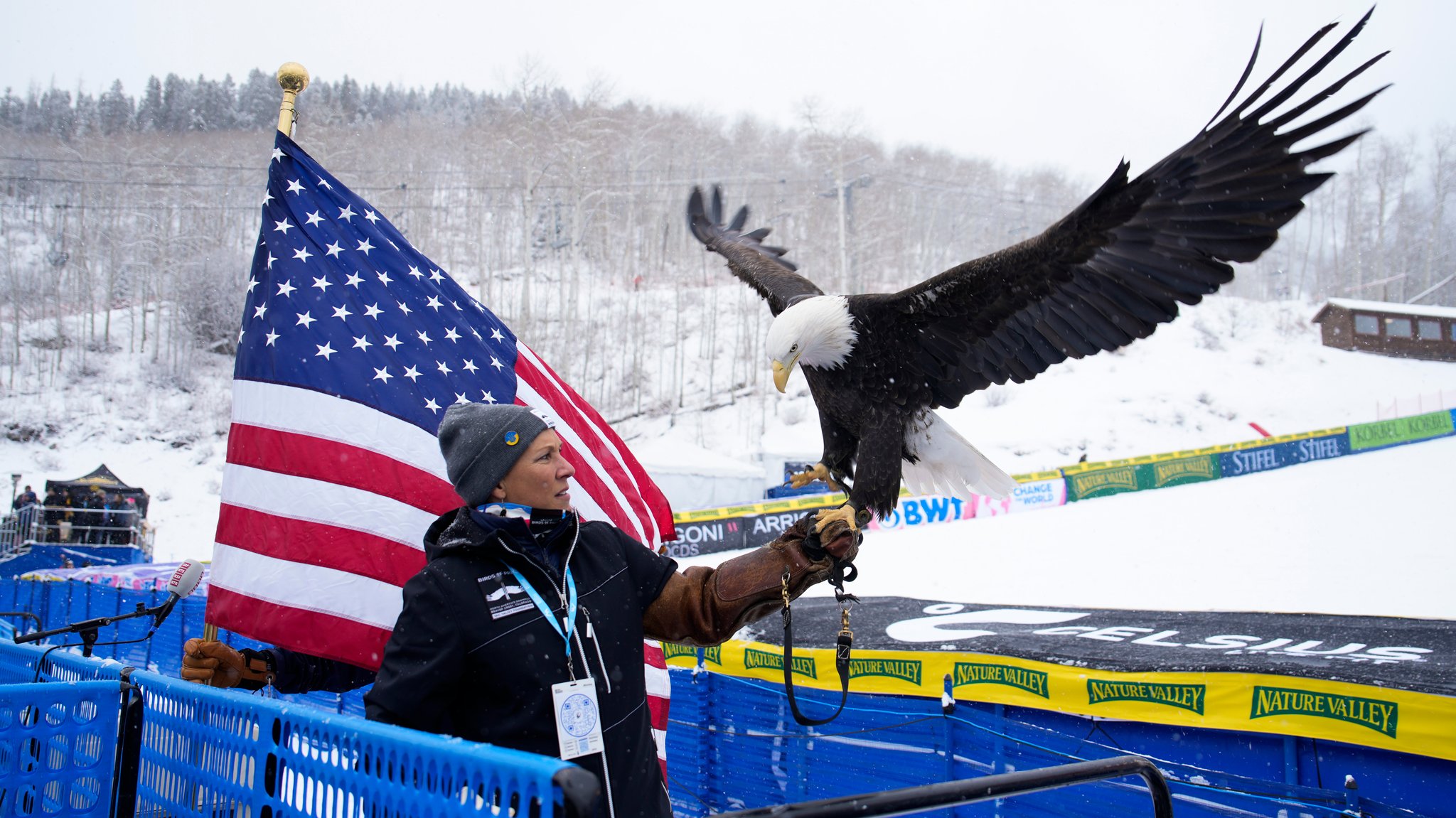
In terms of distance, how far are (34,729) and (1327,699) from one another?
3.98 meters

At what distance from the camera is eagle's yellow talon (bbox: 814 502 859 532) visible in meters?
1.95

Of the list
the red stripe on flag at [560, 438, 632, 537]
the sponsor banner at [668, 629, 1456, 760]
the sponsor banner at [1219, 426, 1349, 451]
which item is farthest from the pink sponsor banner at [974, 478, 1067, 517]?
the red stripe on flag at [560, 438, 632, 537]

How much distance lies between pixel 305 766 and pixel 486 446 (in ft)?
2.20

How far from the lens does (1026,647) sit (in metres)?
4.52

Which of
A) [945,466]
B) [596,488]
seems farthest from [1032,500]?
[596,488]

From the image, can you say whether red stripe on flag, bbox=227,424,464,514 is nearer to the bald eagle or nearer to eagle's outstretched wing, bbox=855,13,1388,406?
the bald eagle

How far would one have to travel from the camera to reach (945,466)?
4.58 meters

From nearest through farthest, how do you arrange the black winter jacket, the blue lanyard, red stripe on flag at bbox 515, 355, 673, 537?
1. the black winter jacket
2. the blue lanyard
3. red stripe on flag at bbox 515, 355, 673, 537

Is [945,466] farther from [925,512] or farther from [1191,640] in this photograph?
[925,512]

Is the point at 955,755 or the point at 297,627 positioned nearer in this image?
the point at 297,627

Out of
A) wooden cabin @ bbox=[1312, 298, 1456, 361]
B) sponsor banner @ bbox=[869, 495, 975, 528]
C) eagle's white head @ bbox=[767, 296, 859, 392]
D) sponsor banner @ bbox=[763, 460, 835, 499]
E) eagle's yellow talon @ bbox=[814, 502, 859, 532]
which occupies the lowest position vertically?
sponsor banner @ bbox=[869, 495, 975, 528]

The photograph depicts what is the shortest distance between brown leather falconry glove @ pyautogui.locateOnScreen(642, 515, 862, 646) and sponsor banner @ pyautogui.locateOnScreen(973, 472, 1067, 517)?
18.4m

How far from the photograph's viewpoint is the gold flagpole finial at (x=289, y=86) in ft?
9.88

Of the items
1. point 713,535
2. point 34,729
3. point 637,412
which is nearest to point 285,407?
point 34,729
